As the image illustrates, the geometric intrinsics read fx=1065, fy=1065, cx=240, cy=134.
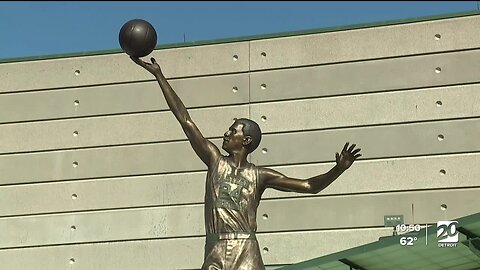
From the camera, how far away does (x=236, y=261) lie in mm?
8328

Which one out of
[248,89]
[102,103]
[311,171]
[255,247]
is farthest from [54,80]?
[255,247]

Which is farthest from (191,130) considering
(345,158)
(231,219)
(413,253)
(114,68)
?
(114,68)

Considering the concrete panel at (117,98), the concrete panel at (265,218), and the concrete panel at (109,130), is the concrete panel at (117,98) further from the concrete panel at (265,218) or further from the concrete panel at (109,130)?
the concrete panel at (265,218)

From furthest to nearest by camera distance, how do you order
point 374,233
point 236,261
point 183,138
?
point 183,138 < point 374,233 < point 236,261

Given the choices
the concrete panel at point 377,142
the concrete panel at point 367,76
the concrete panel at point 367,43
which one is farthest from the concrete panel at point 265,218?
the concrete panel at point 367,43

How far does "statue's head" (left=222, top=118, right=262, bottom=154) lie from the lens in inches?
348

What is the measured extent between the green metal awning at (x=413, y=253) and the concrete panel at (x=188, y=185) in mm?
5180

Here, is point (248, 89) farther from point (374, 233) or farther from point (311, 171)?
point (374, 233)

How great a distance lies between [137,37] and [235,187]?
1563 mm

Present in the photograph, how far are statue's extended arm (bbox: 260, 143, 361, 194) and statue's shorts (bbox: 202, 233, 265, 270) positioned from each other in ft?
1.79

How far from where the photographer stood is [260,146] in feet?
99.9

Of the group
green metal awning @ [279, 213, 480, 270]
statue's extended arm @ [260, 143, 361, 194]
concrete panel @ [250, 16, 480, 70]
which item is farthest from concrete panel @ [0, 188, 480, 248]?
statue's extended arm @ [260, 143, 361, 194]

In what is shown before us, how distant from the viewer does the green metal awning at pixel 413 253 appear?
21.3m

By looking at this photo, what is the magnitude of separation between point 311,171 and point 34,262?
29.6 feet
